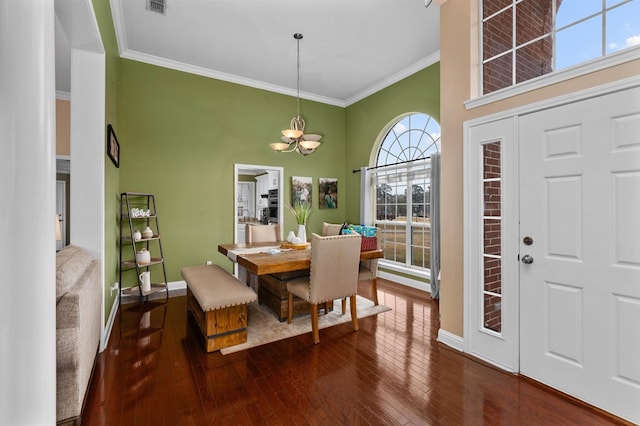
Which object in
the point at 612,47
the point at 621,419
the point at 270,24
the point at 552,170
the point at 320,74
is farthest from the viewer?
the point at 320,74

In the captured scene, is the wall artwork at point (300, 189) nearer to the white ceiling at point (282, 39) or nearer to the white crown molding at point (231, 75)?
the white crown molding at point (231, 75)

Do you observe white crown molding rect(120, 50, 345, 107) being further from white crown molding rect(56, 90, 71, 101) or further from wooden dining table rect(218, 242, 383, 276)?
wooden dining table rect(218, 242, 383, 276)

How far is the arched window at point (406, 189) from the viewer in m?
4.62

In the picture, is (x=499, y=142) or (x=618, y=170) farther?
(x=499, y=142)

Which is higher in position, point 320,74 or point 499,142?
point 320,74

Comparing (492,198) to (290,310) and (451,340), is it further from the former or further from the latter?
(290,310)

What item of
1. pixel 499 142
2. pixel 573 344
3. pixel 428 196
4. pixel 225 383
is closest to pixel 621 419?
pixel 573 344

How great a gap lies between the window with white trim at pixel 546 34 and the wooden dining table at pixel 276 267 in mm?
2163

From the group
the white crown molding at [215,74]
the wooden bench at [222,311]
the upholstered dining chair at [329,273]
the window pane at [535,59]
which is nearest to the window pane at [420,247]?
the upholstered dining chair at [329,273]

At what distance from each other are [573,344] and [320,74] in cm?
470

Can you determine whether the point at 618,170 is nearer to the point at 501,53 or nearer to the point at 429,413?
the point at 501,53

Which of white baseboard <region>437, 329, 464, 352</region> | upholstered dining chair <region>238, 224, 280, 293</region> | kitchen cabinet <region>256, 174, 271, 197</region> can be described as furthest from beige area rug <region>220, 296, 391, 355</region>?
kitchen cabinet <region>256, 174, 271, 197</region>

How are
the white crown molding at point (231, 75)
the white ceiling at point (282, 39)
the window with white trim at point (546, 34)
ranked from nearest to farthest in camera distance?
the window with white trim at point (546, 34)
the white ceiling at point (282, 39)
the white crown molding at point (231, 75)

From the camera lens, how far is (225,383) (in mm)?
2158
